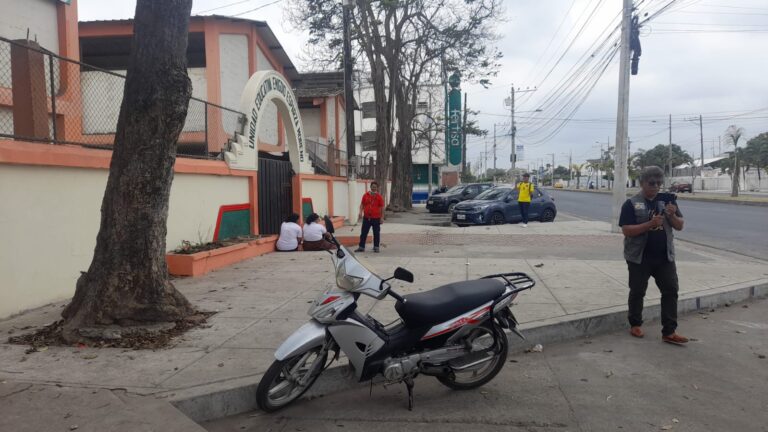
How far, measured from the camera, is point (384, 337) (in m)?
3.91

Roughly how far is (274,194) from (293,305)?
6.73 metres

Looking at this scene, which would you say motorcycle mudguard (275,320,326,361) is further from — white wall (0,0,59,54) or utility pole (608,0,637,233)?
utility pole (608,0,637,233)

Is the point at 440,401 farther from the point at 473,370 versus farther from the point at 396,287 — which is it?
the point at 396,287

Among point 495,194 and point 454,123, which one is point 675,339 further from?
point 454,123

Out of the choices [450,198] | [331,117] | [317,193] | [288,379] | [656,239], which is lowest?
[288,379]

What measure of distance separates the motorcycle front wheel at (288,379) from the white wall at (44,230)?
360 cm

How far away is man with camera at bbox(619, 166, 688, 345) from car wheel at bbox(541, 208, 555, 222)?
14.3 meters

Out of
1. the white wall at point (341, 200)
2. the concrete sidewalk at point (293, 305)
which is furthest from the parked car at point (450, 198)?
the concrete sidewalk at point (293, 305)

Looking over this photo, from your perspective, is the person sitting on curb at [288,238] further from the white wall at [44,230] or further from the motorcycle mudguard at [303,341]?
the motorcycle mudguard at [303,341]

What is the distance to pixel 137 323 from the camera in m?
5.11

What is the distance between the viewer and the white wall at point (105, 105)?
925 centimetres

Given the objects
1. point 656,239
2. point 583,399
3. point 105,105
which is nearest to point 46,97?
point 105,105

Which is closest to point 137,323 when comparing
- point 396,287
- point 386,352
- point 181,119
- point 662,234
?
point 181,119

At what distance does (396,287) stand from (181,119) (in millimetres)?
3691
